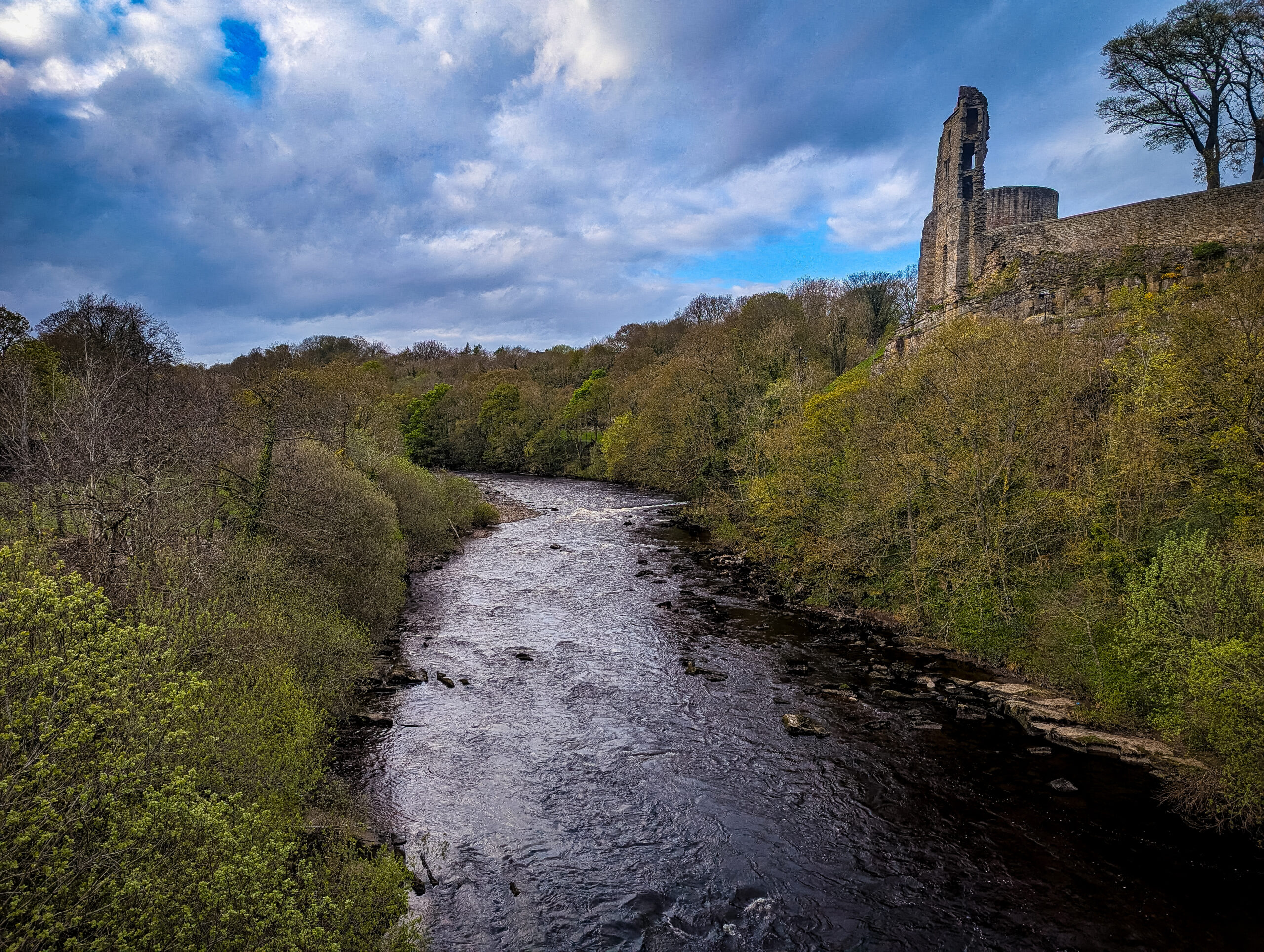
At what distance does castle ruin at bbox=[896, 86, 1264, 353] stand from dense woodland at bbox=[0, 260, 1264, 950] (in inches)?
127

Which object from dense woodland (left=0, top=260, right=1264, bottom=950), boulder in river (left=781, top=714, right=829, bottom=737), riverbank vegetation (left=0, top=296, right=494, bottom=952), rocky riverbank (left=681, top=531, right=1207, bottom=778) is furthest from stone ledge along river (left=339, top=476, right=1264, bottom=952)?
riverbank vegetation (left=0, top=296, right=494, bottom=952)

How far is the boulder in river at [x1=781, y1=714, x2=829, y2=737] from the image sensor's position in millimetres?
16312

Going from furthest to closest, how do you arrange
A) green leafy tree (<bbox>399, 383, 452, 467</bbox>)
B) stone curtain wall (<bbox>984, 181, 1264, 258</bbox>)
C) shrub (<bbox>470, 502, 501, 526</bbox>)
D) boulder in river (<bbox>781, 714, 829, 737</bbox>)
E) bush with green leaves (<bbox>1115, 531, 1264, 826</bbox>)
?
green leafy tree (<bbox>399, 383, 452, 467</bbox>) → shrub (<bbox>470, 502, 501, 526</bbox>) → stone curtain wall (<bbox>984, 181, 1264, 258</bbox>) → boulder in river (<bbox>781, 714, 829, 737</bbox>) → bush with green leaves (<bbox>1115, 531, 1264, 826</bbox>)

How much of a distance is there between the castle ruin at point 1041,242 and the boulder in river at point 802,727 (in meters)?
20.7

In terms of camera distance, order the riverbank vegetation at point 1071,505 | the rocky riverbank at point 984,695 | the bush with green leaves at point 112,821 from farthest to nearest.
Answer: the rocky riverbank at point 984,695, the riverbank vegetation at point 1071,505, the bush with green leaves at point 112,821

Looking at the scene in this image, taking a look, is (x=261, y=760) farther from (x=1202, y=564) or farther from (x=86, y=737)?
(x=1202, y=564)

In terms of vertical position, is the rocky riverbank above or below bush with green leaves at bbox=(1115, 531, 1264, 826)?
below

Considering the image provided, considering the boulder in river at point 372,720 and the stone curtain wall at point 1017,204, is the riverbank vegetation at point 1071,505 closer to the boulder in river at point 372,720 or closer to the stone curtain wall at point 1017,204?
the stone curtain wall at point 1017,204

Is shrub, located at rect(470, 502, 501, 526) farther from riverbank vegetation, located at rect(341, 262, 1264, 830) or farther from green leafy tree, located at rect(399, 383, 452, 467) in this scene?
green leafy tree, located at rect(399, 383, 452, 467)

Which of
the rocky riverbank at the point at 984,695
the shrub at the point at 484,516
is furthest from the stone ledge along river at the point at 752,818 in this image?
the shrub at the point at 484,516

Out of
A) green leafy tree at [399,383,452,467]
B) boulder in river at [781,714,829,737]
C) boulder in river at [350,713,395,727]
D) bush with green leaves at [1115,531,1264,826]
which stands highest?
green leafy tree at [399,383,452,467]

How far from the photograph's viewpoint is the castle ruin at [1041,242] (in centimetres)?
2508

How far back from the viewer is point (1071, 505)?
1838 centimetres

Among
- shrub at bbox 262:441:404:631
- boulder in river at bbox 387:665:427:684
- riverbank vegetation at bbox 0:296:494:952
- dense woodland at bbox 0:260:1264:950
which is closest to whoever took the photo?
riverbank vegetation at bbox 0:296:494:952
